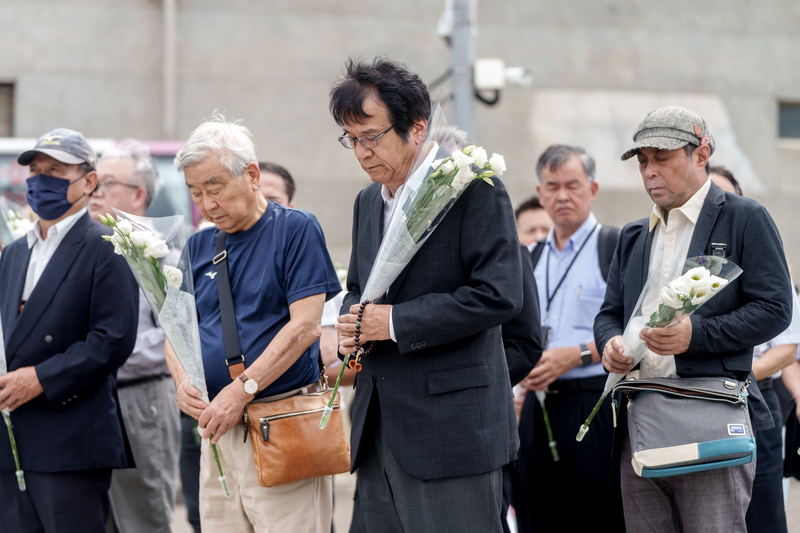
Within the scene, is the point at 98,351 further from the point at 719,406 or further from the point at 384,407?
the point at 719,406

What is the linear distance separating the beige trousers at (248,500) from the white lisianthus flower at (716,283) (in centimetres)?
160

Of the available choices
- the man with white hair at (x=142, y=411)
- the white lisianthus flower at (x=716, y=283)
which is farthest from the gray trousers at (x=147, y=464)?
the white lisianthus flower at (x=716, y=283)

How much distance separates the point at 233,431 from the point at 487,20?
32.5ft

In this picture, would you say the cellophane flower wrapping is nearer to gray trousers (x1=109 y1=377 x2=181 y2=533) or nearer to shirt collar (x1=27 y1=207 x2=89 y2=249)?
shirt collar (x1=27 y1=207 x2=89 y2=249)

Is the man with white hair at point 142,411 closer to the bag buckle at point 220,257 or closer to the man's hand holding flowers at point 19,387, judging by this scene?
the man's hand holding flowers at point 19,387

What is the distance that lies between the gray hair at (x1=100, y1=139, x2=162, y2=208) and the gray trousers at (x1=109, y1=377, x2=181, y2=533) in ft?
3.59

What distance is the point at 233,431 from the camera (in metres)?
3.27

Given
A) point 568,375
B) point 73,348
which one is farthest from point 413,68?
point 73,348

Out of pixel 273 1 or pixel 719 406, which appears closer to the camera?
pixel 719 406

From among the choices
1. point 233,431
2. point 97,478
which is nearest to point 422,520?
point 233,431

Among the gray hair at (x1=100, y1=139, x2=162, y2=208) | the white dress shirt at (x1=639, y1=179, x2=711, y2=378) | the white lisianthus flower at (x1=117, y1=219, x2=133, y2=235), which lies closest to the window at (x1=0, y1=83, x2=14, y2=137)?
the gray hair at (x1=100, y1=139, x2=162, y2=208)

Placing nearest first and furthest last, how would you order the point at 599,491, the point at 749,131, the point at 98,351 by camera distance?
the point at 98,351 < the point at 599,491 < the point at 749,131

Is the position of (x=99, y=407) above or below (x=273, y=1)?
below

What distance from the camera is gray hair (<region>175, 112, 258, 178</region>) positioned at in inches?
127
